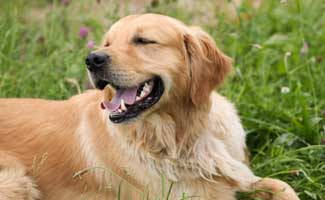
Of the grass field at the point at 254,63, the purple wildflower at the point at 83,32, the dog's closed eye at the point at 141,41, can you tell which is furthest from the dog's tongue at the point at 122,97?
the purple wildflower at the point at 83,32

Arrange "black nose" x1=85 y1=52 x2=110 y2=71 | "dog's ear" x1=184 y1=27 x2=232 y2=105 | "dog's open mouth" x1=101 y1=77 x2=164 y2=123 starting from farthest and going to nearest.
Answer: "dog's ear" x1=184 y1=27 x2=232 y2=105, "dog's open mouth" x1=101 y1=77 x2=164 y2=123, "black nose" x1=85 y1=52 x2=110 y2=71

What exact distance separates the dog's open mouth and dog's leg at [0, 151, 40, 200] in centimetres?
82

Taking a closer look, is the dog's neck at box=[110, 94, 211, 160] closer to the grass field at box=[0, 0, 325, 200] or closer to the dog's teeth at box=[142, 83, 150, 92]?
the dog's teeth at box=[142, 83, 150, 92]

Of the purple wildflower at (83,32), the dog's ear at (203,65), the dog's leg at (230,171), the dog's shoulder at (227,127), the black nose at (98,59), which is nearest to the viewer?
the black nose at (98,59)

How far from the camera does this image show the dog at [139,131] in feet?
14.6

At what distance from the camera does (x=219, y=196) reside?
4684 millimetres

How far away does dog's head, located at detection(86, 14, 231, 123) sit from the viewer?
14.3ft

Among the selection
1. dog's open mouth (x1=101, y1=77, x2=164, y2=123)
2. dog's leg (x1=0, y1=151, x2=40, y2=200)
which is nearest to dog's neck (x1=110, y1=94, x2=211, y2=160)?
dog's open mouth (x1=101, y1=77, x2=164, y2=123)

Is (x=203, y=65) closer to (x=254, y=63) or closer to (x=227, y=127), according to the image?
(x=227, y=127)

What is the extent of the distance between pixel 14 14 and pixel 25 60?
0.58 m

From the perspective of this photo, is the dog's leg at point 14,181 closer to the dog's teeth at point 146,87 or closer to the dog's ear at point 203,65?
the dog's teeth at point 146,87

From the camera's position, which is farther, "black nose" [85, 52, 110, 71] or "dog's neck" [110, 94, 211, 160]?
"dog's neck" [110, 94, 211, 160]

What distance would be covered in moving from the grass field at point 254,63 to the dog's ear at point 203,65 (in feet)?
2.62

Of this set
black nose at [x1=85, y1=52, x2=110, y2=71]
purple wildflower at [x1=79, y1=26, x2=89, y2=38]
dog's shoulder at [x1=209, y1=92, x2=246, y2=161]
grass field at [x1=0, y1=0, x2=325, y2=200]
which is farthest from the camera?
purple wildflower at [x1=79, y1=26, x2=89, y2=38]
